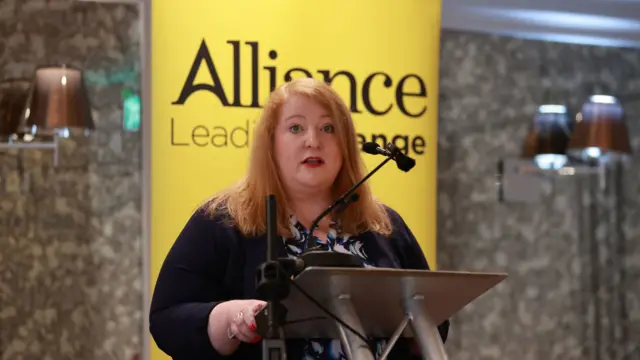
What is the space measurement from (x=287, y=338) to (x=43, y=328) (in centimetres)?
233

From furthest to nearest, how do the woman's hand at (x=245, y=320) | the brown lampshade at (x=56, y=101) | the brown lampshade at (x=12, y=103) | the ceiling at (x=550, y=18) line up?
the ceiling at (x=550, y=18), the brown lampshade at (x=12, y=103), the brown lampshade at (x=56, y=101), the woman's hand at (x=245, y=320)

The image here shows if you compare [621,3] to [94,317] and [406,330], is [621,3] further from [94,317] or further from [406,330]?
[406,330]

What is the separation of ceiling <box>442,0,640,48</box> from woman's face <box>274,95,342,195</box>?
2449 mm

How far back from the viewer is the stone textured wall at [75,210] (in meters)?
3.90

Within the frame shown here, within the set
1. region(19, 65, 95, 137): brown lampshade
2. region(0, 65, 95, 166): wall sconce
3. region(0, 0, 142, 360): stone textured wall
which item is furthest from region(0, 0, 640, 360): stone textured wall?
region(19, 65, 95, 137): brown lampshade

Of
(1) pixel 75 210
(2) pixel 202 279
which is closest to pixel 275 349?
(2) pixel 202 279

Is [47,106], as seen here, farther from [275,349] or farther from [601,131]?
[601,131]

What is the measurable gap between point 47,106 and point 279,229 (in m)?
1.97

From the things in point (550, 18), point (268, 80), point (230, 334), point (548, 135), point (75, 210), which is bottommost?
point (230, 334)

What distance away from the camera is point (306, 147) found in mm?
2080

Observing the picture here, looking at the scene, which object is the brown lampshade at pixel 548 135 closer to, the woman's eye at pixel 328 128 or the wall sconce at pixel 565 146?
the wall sconce at pixel 565 146

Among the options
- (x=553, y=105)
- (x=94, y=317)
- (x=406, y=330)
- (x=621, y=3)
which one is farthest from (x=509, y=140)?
(x=406, y=330)

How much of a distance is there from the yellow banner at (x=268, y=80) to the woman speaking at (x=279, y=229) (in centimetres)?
99

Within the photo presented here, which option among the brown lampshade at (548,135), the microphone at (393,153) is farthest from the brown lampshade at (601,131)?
the microphone at (393,153)
